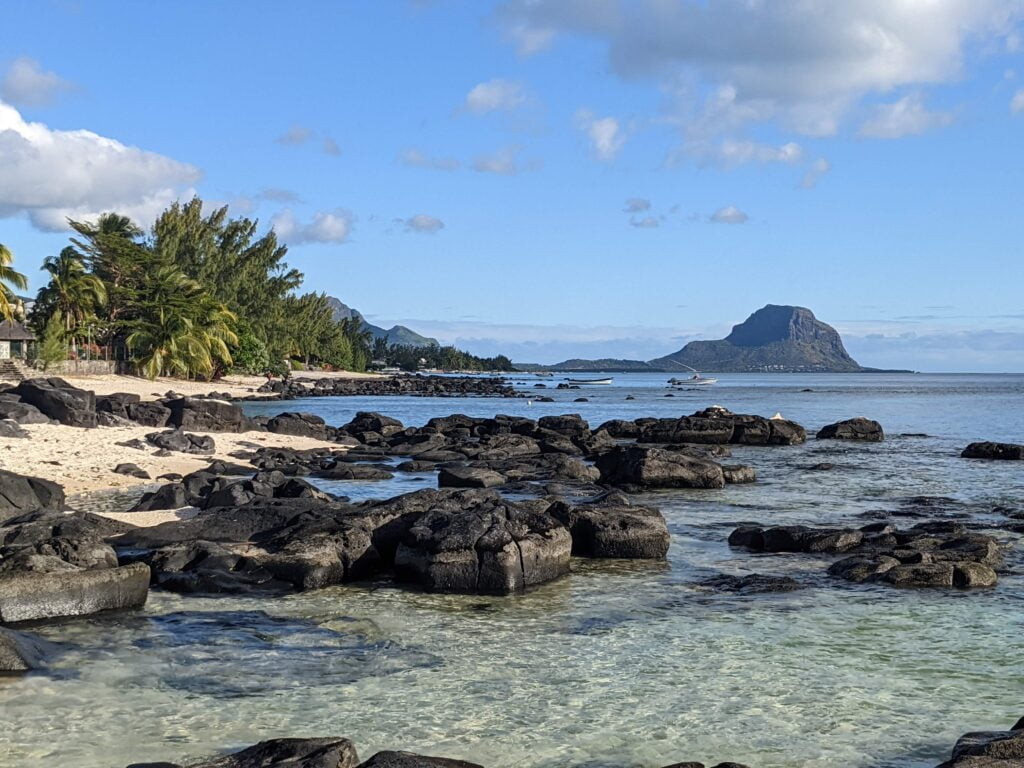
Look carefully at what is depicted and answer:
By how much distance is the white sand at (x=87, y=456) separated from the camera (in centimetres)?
2464

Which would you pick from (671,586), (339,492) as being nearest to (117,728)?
(671,586)

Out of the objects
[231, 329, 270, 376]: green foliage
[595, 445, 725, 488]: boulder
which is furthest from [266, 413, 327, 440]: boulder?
[231, 329, 270, 376]: green foliage

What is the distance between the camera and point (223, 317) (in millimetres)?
81125

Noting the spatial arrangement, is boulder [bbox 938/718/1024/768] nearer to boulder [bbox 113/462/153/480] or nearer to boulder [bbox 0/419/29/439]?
boulder [bbox 113/462/153/480]

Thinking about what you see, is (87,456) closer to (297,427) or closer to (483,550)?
(297,427)

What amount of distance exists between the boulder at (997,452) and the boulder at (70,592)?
33735mm

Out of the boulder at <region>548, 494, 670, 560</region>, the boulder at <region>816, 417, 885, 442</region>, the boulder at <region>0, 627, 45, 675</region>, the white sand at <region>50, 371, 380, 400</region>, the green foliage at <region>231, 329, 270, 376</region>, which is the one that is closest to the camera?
the boulder at <region>0, 627, 45, 675</region>

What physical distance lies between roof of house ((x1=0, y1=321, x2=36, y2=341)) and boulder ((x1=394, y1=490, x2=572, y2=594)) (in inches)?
2460

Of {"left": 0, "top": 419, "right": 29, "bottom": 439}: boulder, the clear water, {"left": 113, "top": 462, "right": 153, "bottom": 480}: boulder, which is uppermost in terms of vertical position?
{"left": 0, "top": 419, "right": 29, "bottom": 439}: boulder

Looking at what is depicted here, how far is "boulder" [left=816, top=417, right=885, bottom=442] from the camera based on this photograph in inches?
1912

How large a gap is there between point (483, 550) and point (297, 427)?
1158 inches

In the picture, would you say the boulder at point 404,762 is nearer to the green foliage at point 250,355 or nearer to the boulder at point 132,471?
the boulder at point 132,471

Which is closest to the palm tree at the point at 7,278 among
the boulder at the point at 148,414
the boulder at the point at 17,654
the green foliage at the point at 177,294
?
the green foliage at the point at 177,294

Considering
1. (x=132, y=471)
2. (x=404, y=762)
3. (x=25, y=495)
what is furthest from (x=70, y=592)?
(x=132, y=471)
